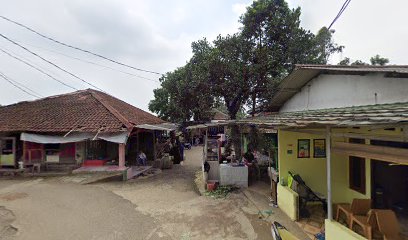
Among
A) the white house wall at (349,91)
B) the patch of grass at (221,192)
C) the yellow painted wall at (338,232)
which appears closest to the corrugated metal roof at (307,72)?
the white house wall at (349,91)

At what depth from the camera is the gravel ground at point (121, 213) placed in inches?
277

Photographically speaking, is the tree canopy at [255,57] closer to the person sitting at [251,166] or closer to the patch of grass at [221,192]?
the person sitting at [251,166]

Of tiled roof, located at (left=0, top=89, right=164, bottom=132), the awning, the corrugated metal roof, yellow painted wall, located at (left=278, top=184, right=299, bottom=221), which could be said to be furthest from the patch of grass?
tiled roof, located at (left=0, top=89, right=164, bottom=132)

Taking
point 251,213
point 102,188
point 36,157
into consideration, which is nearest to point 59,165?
point 36,157

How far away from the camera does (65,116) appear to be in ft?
52.4

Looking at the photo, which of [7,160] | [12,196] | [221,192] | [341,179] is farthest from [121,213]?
[7,160]

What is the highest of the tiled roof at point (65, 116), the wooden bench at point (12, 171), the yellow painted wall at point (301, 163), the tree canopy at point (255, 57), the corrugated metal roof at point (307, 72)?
the tree canopy at point (255, 57)

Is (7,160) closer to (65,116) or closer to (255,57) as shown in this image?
(65,116)

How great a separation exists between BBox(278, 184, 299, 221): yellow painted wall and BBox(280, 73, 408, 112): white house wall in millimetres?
3115

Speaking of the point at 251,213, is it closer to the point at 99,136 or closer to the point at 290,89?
the point at 290,89

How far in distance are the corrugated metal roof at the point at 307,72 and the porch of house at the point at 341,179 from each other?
1499 mm

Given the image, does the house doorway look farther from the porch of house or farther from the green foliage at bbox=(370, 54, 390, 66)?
the green foliage at bbox=(370, 54, 390, 66)

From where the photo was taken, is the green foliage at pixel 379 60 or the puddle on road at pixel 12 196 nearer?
the puddle on road at pixel 12 196

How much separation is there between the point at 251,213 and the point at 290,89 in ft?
18.5
